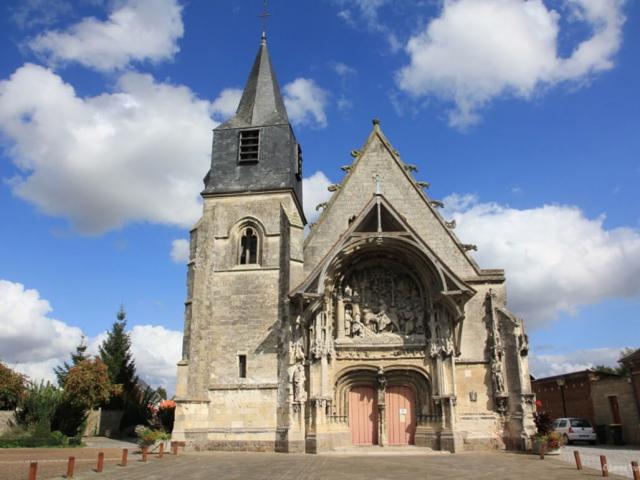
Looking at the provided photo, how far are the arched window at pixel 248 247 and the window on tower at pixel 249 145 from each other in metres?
2.86

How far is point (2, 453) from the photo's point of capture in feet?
52.8

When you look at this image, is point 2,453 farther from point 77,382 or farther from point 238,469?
point 238,469

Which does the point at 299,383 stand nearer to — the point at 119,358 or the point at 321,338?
the point at 321,338

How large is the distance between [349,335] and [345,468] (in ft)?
18.8

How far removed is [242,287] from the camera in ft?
59.0

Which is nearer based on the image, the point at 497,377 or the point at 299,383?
the point at 497,377

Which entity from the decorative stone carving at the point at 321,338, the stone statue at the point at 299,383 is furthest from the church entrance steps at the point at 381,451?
the decorative stone carving at the point at 321,338

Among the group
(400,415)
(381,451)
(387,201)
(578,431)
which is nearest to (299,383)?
(381,451)

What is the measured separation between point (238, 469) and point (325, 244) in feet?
27.9

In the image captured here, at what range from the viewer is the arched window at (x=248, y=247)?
61.3ft

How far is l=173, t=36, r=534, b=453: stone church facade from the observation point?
16.2 metres

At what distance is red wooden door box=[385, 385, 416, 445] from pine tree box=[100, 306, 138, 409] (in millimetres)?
18409

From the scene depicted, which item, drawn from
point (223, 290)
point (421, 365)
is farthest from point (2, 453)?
point (421, 365)

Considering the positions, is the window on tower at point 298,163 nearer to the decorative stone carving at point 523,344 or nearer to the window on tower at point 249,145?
the window on tower at point 249,145
